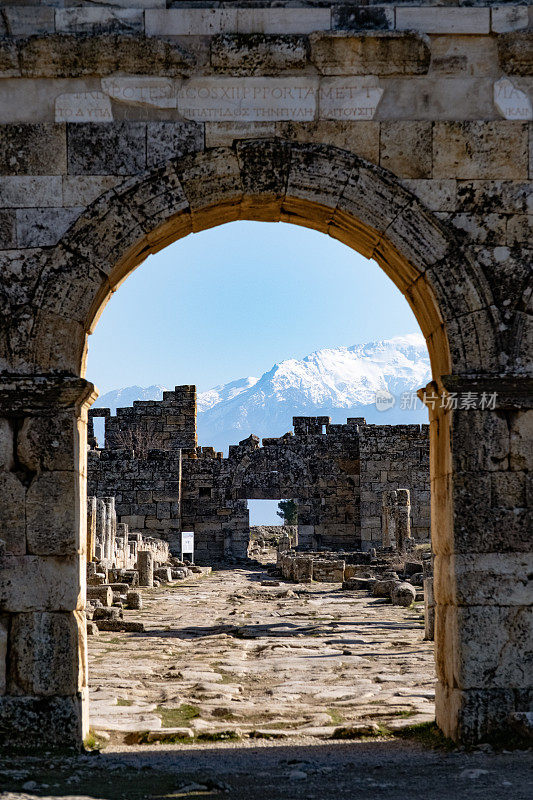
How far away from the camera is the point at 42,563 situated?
6.03 metres

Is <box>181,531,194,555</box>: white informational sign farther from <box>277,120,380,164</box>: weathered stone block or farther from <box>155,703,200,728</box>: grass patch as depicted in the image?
<box>277,120,380,164</box>: weathered stone block

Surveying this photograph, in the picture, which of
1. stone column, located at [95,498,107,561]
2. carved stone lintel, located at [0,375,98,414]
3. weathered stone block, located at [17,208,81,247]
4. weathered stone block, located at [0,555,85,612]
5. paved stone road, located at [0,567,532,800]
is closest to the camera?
paved stone road, located at [0,567,532,800]

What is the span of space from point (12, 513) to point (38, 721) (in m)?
1.31

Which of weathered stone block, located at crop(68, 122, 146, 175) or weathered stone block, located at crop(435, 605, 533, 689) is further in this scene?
weathered stone block, located at crop(68, 122, 146, 175)

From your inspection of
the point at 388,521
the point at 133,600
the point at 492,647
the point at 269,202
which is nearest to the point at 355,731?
the point at 492,647

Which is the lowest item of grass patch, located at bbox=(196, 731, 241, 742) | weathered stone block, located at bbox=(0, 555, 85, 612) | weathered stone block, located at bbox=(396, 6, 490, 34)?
grass patch, located at bbox=(196, 731, 241, 742)

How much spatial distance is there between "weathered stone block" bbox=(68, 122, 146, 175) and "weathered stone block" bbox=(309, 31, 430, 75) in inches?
52.2

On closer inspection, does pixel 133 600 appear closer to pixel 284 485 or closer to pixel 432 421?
pixel 432 421

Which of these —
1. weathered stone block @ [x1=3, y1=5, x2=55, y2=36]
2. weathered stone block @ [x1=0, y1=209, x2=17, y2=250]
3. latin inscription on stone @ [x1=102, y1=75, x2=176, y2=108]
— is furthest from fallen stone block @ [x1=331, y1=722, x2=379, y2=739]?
weathered stone block @ [x1=3, y1=5, x2=55, y2=36]

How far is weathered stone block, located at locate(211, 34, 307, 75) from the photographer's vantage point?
21.0 ft

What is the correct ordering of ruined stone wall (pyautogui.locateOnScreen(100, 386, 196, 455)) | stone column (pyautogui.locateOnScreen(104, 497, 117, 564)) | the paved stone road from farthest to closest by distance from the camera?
1. ruined stone wall (pyautogui.locateOnScreen(100, 386, 196, 455))
2. stone column (pyautogui.locateOnScreen(104, 497, 117, 564))
3. the paved stone road

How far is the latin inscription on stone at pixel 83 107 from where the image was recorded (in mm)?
6445

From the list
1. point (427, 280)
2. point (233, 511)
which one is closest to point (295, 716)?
point (427, 280)

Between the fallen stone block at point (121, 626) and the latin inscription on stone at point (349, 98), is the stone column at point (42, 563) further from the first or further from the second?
the fallen stone block at point (121, 626)
